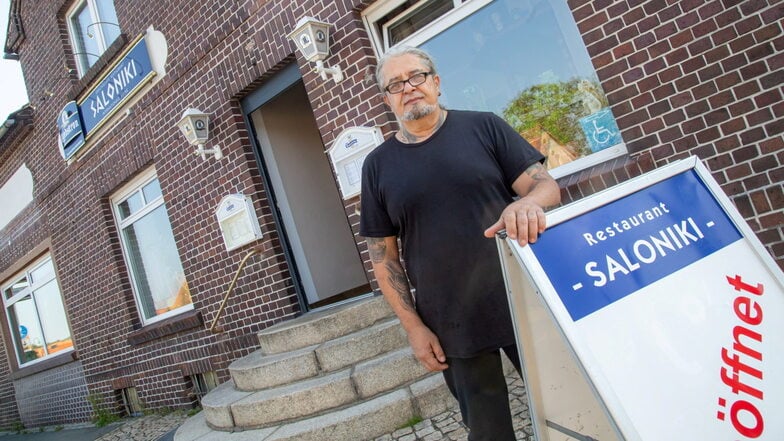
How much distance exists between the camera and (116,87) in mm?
6469

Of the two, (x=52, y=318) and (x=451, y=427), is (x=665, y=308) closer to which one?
(x=451, y=427)

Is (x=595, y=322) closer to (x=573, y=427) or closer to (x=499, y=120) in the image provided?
(x=573, y=427)

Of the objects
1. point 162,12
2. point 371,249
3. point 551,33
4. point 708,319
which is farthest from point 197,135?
point 708,319

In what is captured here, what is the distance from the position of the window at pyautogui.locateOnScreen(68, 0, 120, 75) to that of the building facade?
29 mm

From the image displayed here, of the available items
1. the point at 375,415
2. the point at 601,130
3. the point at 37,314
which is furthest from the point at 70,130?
the point at 601,130

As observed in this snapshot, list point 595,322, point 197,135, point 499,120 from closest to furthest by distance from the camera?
point 595,322
point 499,120
point 197,135

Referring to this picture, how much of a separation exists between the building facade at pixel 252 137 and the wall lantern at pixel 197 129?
0.04 meters

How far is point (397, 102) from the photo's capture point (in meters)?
1.88

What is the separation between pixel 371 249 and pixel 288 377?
2.24 m

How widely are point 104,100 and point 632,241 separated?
6.82 meters

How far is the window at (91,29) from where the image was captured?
6.85m

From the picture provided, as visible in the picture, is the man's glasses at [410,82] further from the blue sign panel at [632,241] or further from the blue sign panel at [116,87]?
the blue sign panel at [116,87]

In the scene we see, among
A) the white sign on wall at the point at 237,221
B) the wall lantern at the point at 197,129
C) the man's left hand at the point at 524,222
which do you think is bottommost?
the man's left hand at the point at 524,222

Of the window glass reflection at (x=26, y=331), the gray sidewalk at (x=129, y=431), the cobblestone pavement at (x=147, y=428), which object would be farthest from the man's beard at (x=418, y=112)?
the window glass reflection at (x=26, y=331)
